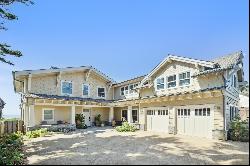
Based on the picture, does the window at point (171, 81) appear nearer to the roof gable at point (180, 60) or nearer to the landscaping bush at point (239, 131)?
the roof gable at point (180, 60)

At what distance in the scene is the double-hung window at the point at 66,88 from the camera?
28.2 metres

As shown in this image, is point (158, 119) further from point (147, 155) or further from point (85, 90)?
point (85, 90)

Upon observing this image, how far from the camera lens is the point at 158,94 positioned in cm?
2334

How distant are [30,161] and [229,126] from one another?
44.5 ft

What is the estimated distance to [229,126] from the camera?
17.0 metres

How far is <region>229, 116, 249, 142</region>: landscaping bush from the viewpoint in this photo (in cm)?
1555

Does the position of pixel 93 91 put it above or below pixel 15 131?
above

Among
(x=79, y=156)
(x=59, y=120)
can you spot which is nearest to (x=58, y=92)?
(x=59, y=120)

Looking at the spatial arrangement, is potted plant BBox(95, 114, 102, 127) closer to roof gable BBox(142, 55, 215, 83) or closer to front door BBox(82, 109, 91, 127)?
front door BBox(82, 109, 91, 127)

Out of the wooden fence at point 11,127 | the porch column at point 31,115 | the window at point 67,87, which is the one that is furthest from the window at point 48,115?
the wooden fence at point 11,127

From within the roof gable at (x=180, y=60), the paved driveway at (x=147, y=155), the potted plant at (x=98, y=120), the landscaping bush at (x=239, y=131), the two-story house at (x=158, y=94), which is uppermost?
the roof gable at (x=180, y=60)

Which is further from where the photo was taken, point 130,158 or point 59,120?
point 59,120

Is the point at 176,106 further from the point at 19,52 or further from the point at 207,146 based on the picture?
the point at 19,52

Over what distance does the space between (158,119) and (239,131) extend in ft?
26.4
